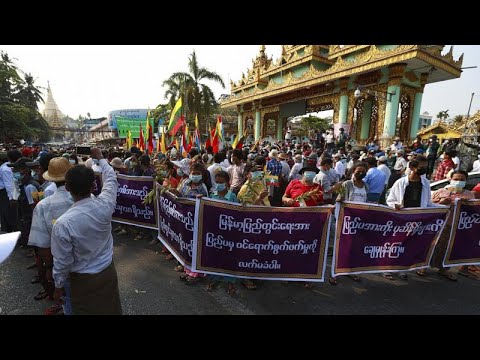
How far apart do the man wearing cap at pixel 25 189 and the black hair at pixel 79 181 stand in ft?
8.60

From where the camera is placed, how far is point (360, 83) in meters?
17.2

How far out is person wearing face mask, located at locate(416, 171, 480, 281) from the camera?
366cm

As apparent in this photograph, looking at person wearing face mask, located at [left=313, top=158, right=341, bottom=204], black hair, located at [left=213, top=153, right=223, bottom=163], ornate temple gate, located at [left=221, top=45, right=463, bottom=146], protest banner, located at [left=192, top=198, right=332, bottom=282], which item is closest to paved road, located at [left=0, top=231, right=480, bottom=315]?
protest banner, located at [left=192, top=198, right=332, bottom=282]

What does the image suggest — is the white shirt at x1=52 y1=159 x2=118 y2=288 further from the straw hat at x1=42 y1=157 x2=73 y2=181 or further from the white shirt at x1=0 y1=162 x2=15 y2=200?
the white shirt at x1=0 y1=162 x2=15 y2=200

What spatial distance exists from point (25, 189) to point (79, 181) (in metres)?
3.01

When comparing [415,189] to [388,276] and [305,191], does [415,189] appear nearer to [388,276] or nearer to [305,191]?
[388,276]

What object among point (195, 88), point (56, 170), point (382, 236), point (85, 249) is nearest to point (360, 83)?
point (195, 88)

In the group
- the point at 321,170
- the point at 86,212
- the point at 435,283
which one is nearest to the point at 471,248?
the point at 435,283

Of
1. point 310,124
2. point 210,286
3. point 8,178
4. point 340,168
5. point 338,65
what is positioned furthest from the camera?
point 310,124

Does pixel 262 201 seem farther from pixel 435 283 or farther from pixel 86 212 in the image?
pixel 435 283

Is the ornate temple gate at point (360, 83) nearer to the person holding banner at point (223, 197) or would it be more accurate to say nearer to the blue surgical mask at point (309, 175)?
the blue surgical mask at point (309, 175)

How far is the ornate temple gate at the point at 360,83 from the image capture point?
14492mm

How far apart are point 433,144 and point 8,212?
1369 centimetres
